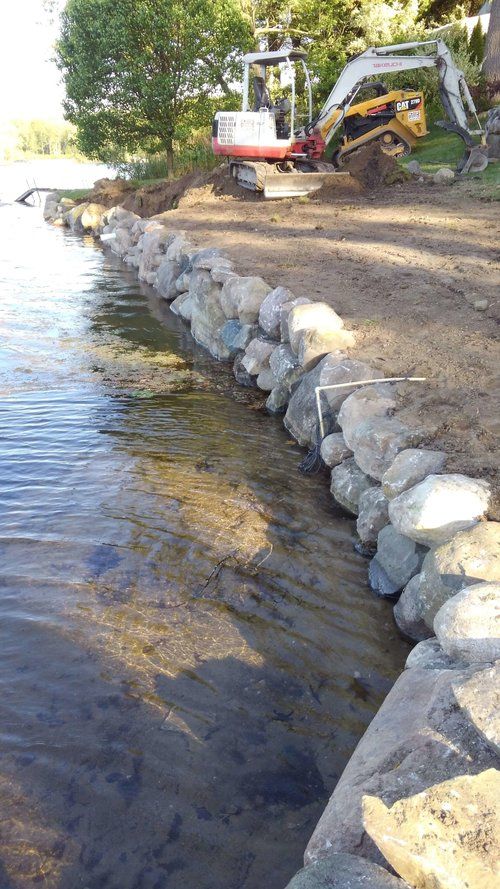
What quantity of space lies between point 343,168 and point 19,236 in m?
11.5

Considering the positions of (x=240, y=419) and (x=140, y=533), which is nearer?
(x=140, y=533)

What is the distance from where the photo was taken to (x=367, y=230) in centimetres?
1079

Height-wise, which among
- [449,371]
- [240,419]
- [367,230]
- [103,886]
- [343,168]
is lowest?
[103,886]

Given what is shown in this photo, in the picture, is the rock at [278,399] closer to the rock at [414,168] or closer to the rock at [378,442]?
the rock at [378,442]

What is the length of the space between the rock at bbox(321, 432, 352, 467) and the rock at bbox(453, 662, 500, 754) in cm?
308

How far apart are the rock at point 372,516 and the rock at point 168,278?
7922mm

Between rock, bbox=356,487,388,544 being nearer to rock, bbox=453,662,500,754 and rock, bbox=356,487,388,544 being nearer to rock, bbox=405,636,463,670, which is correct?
rock, bbox=405,636,463,670

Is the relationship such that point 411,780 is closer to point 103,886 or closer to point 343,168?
point 103,886

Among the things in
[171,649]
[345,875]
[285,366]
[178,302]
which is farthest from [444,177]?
[345,875]

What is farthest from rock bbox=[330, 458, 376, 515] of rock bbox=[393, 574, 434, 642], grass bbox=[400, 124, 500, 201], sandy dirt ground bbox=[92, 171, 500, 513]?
grass bbox=[400, 124, 500, 201]

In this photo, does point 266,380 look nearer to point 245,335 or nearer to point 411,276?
point 245,335

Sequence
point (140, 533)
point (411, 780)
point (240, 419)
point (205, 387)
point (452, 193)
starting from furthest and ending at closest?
point (452, 193)
point (205, 387)
point (240, 419)
point (140, 533)
point (411, 780)

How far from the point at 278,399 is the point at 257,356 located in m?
0.83

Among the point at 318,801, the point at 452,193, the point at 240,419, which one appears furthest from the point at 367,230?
the point at 318,801
